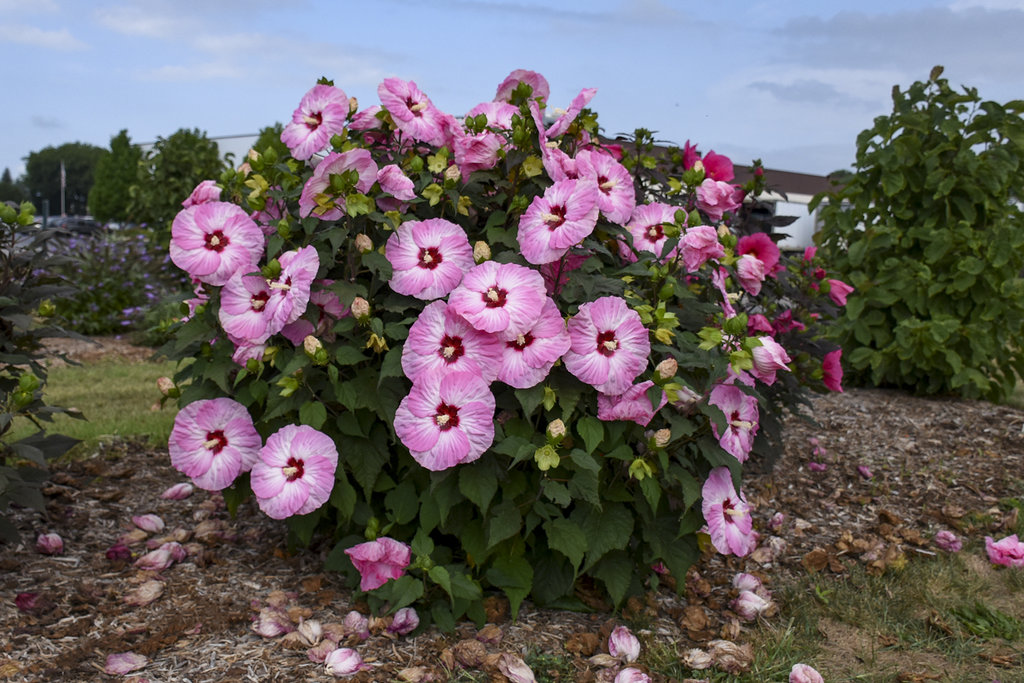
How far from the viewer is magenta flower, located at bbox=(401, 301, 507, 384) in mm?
2199

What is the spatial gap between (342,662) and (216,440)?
764 millimetres

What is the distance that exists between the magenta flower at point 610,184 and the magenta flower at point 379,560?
1.12 meters

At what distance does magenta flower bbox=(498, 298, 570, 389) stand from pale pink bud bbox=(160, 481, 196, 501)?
76.3 inches

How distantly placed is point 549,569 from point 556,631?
0.18 metres

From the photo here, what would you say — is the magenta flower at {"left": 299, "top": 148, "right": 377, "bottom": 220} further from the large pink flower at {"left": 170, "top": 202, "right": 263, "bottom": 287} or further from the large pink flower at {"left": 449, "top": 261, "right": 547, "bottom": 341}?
the large pink flower at {"left": 449, "top": 261, "right": 547, "bottom": 341}

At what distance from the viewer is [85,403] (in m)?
5.23

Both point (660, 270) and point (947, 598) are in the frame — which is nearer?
point (660, 270)

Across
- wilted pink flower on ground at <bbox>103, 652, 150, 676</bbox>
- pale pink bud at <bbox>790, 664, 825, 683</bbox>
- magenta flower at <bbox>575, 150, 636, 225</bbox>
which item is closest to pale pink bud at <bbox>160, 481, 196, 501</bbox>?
wilted pink flower on ground at <bbox>103, 652, 150, 676</bbox>

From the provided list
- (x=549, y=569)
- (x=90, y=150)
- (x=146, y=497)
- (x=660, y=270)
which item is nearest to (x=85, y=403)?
(x=146, y=497)

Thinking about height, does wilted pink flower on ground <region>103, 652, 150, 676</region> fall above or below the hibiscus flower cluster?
below

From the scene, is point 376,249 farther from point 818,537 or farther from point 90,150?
point 90,150

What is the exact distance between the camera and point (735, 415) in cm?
244

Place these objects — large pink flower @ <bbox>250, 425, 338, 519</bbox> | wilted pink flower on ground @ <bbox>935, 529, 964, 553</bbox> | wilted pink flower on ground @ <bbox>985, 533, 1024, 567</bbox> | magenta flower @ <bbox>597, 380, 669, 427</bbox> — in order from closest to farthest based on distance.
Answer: magenta flower @ <bbox>597, 380, 669, 427</bbox> → large pink flower @ <bbox>250, 425, 338, 519</bbox> → wilted pink flower on ground @ <bbox>985, 533, 1024, 567</bbox> → wilted pink flower on ground @ <bbox>935, 529, 964, 553</bbox>

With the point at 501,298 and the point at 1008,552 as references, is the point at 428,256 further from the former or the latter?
the point at 1008,552
